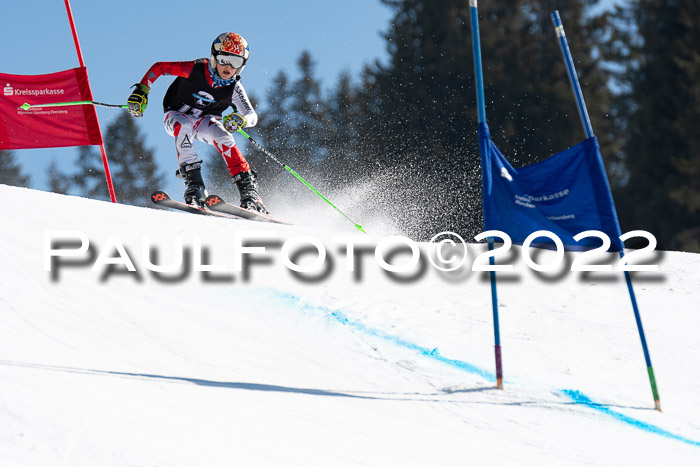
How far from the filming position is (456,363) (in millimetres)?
4656

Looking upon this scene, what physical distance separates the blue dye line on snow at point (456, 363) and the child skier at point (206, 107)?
10.4ft

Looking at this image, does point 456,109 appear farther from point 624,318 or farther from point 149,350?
point 149,350

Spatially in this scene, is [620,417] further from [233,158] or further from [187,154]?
[187,154]

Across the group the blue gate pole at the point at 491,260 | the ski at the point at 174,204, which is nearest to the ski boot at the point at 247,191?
the ski at the point at 174,204

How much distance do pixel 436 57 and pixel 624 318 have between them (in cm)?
1855

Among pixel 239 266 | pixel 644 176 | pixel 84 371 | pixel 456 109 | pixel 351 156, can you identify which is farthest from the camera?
pixel 351 156

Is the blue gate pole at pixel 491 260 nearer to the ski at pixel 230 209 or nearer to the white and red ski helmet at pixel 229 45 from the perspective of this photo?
the white and red ski helmet at pixel 229 45

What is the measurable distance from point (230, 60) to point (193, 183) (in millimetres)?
1493

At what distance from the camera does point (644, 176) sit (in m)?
20.5

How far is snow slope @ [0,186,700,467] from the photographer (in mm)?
3082

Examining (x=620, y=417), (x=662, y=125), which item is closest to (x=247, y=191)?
(x=620, y=417)

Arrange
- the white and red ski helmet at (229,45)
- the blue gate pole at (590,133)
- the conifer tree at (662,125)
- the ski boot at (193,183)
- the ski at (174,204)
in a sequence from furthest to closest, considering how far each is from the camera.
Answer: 1. the conifer tree at (662,125)
2. the ski boot at (193,183)
3. the ski at (174,204)
4. the white and red ski helmet at (229,45)
5. the blue gate pole at (590,133)

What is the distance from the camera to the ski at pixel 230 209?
845cm

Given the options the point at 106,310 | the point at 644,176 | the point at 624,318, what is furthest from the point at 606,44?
the point at 106,310
